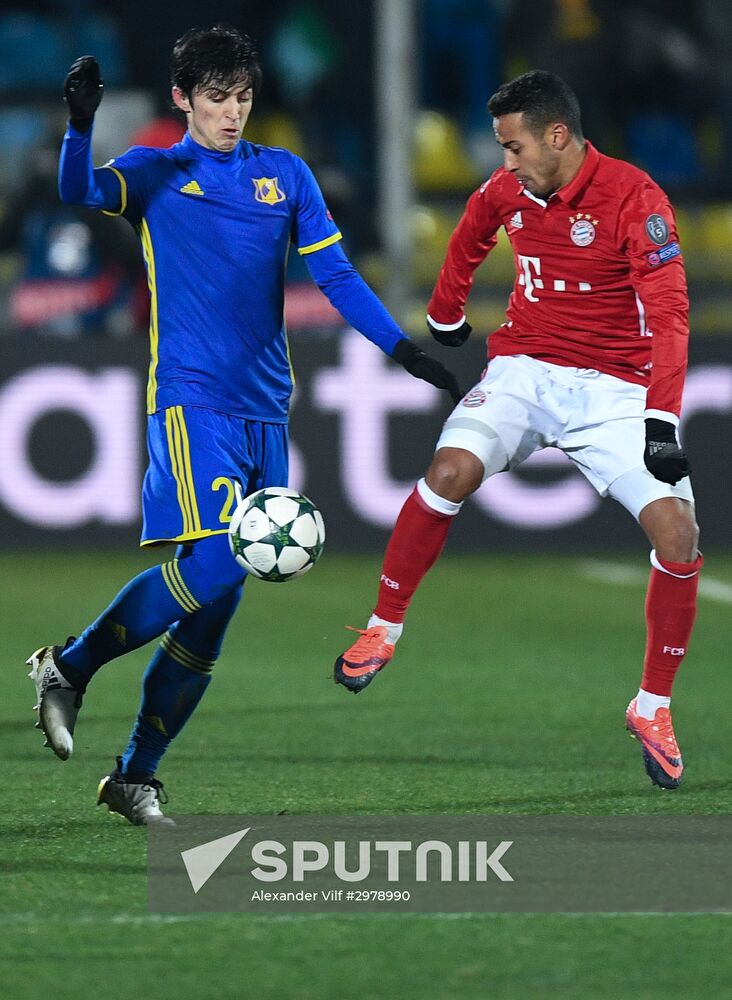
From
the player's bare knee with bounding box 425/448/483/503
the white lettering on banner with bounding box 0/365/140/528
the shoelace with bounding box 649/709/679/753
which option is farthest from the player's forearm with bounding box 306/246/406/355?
the white lettering on banner with bounding box 0/365/140/528

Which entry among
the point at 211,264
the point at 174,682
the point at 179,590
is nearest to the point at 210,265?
the point at 211,264

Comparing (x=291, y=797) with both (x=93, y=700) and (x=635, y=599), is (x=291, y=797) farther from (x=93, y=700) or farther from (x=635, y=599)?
(x=635, y=599)

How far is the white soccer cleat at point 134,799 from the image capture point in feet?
15.0

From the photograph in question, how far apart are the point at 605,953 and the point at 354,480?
760 cm

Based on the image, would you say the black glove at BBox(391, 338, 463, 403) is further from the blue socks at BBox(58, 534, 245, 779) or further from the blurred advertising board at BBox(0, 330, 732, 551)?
the blurred advertising board at BBox(0, 330, 732, 551)

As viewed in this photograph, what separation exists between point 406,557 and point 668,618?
0.74 metres

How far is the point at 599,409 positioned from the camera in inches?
206

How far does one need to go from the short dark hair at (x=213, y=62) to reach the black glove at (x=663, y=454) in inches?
52.6

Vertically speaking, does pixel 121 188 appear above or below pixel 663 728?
above

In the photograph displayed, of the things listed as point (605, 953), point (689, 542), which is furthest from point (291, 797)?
point (605, 953)

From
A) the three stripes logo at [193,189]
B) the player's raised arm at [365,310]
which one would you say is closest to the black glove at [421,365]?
the player's raised arm at [365,310]

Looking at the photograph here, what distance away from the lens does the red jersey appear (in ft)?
16.3

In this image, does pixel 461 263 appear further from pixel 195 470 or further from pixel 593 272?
pixel 195 470

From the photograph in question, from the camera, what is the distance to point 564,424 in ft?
17.2
